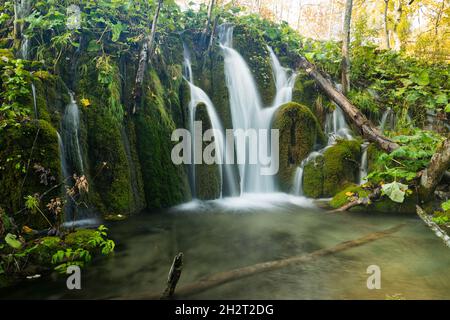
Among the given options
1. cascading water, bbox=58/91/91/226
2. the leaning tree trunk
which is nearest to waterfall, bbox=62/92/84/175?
cascading water, bbox=58/91/91/226

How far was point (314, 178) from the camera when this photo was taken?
7977 millimetres

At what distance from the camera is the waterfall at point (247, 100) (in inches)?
335

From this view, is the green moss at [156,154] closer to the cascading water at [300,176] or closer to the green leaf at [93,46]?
the green leaf at [93,46]

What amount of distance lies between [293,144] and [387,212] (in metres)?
2.91

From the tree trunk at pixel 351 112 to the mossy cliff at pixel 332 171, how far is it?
Result: 52 cm

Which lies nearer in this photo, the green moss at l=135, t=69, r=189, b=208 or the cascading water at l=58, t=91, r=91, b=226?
the cascading water at l=58, t=91, r=91, b=226

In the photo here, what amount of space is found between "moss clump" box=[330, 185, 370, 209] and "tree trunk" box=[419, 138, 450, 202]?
1.07 m

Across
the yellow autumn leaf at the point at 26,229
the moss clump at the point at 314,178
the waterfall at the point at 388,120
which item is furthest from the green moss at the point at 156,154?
the waterfall at the point at 388,120

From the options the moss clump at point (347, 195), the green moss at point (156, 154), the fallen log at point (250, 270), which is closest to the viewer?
the fallen log at point (250, 270)

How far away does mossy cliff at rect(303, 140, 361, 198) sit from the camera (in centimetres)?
785

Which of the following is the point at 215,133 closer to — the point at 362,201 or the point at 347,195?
the point at 347,195

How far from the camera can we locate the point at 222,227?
18.7ft

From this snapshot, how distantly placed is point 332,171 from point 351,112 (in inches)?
84.0

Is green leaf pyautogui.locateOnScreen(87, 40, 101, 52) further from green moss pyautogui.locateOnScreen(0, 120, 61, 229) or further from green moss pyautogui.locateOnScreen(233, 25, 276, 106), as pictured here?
green moss pyautogui.locateOnScreen(233, 25, 276, 106)
